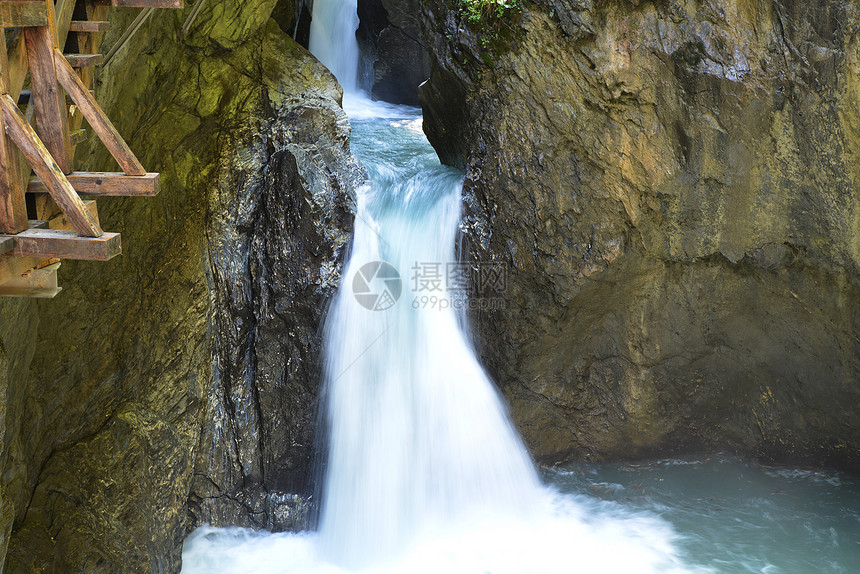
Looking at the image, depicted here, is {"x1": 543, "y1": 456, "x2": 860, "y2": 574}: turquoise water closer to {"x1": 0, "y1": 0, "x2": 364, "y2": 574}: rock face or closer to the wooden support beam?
{"x1": 0, "y1": 0, "x2": 364, "y2": 574}: rock face

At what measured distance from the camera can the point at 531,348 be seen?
6.71 metres

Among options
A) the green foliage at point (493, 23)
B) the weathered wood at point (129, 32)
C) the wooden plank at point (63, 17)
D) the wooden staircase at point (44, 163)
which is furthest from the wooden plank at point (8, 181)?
the green foliage at point (493, 23)

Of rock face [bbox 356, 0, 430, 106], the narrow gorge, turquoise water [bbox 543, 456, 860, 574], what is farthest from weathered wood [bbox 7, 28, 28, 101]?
rock face [bbox 356, 0, 430, 106]

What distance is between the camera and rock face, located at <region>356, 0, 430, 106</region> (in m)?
11.4

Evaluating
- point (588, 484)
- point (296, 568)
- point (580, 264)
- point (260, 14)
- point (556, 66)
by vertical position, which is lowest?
point (296, 568)

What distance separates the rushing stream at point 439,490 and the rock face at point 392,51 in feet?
16.1

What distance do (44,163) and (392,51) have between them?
9.10 m

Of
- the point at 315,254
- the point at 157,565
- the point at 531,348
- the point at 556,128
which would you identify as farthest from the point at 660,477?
the point at 157,565

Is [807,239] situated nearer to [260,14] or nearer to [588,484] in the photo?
[588,484]

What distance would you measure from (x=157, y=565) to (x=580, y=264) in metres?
4.27

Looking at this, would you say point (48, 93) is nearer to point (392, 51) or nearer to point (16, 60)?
point (16, 60)

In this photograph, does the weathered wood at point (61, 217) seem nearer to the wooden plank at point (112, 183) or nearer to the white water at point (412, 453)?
the wooden plank at point (112, 183)

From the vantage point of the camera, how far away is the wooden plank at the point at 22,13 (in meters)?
3.02

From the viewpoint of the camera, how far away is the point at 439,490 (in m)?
6.65
